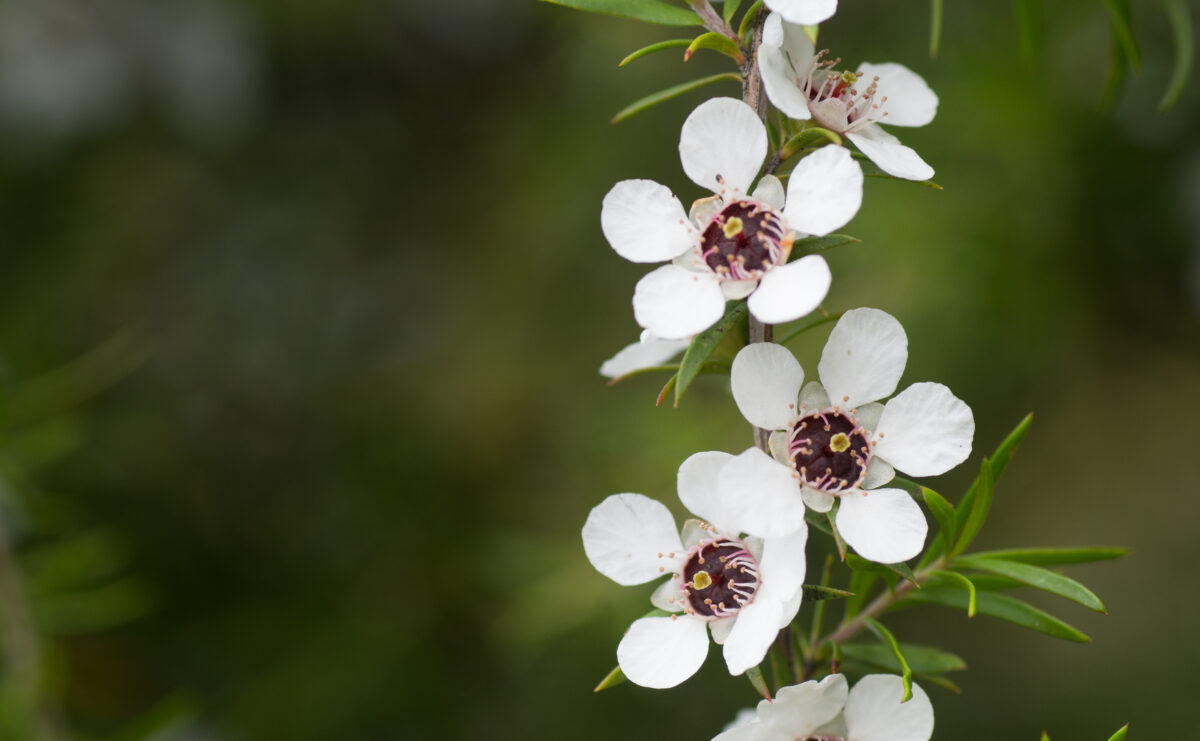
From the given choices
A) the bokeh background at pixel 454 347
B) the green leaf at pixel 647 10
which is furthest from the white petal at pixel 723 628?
the bokeh background at pixel 454 347

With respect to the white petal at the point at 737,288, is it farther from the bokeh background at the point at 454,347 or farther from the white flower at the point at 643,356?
the bokeh background at the point at 454,347

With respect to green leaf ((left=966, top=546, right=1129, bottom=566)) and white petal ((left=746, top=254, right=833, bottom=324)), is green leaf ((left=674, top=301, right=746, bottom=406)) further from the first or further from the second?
green leaf ((left=966, top=546, right=1129, bottom=566))

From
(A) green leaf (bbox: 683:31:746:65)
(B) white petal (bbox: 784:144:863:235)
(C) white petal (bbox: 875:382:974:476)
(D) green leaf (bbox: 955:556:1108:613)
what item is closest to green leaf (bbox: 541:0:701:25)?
(A) green leaf (bbox: 683:31:746:65)

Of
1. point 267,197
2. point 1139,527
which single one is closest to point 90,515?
point 267,197

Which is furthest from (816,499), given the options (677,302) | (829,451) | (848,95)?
(848,95)

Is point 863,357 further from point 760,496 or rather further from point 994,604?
point 994,604

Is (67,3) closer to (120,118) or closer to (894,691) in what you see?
(120,118)
